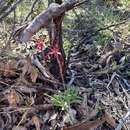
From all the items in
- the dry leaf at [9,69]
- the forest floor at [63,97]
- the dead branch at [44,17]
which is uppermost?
the dead branch at [44,17]

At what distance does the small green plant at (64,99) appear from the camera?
2.07 m

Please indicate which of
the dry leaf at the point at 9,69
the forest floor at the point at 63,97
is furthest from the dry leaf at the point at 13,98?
the dry leaf at the point at 9,69

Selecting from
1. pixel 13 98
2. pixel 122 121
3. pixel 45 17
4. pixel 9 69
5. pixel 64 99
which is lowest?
pixel 122 121

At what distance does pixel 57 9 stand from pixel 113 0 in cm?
130

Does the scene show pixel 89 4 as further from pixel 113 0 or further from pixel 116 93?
pixel 116 93

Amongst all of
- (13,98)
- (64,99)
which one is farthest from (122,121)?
(13,98)

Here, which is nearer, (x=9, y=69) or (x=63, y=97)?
(x=63, y=97)

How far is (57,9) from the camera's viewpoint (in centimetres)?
208

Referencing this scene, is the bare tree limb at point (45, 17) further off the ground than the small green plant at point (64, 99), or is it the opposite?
the bare tree limb at point (45, 17)

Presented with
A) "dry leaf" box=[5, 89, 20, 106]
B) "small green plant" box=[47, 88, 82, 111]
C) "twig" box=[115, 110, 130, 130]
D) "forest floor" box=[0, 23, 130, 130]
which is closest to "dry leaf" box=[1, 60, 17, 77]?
"forest floor" box=[0, 23, 130, 130]

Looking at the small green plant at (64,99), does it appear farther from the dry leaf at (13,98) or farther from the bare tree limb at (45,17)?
the bare tree limb at (45,17)

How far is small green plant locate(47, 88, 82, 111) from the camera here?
2.07 metres

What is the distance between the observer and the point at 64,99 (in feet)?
6.83

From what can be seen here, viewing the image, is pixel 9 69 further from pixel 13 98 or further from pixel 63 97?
pixel 63 97
